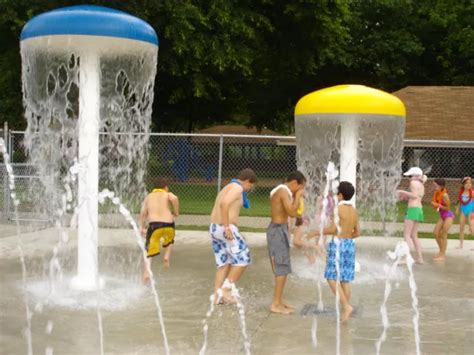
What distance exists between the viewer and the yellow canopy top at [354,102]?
8.60 metres

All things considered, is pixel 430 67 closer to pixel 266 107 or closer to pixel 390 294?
pixel 266 107

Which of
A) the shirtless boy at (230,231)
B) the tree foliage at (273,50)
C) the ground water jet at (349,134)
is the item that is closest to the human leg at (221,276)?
the shirtless boy at (230,231)

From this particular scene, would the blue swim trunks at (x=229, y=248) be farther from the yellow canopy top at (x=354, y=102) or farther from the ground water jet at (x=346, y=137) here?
the yellow canopy top at (x=354, y=102)

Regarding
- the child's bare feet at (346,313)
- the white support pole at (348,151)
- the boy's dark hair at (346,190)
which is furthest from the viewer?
the white support pole at (348,151)

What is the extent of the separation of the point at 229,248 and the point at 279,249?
1.84ft

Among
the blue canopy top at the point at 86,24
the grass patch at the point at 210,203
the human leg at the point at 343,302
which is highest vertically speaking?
the blue canopy top at the point at 86,24

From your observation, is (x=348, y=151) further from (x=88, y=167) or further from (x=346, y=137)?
(x=88, y=167)

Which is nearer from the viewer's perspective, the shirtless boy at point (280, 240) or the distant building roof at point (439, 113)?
the shirtless boy at point (280, 240)

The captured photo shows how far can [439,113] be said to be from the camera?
2377 cm

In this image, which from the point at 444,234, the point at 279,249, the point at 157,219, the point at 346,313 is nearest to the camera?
the point at 346,313

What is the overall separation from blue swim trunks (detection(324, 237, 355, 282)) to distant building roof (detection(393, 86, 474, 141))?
1675cm

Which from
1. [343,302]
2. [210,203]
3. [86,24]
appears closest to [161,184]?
[86,24]

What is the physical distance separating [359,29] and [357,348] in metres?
26.4

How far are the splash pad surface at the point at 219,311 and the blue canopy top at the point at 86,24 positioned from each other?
281cm
